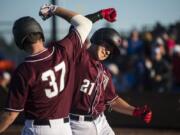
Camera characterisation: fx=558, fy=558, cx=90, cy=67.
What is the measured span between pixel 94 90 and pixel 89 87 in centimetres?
7

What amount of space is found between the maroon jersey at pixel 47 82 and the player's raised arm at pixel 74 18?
60 millimetres

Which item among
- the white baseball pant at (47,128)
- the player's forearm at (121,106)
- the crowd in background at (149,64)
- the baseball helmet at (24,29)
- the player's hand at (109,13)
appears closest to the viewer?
the baseball helmet at (24,29)

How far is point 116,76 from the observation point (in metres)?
13.6

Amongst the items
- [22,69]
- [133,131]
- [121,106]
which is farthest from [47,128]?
[133,131]

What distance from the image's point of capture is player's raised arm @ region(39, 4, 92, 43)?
4992 millimetres

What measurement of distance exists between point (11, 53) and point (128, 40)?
162 inches

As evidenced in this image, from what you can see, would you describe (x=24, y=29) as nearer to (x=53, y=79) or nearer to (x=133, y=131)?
(x=53, y=79)

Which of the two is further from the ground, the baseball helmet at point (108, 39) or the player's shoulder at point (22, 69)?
the baseball helmet at point (108, 39)

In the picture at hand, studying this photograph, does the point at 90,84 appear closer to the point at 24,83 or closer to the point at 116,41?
the point at 116,41

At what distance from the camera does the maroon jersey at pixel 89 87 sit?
586 centimetres

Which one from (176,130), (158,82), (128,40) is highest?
(128,40)

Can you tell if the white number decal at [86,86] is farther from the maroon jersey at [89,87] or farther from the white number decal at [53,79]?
the white number decal at [53,79]

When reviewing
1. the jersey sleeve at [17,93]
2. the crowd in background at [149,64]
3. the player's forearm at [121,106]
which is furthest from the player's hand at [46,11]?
the crowd in background at [149,64]

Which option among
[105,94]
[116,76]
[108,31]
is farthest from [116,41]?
[116,76]
